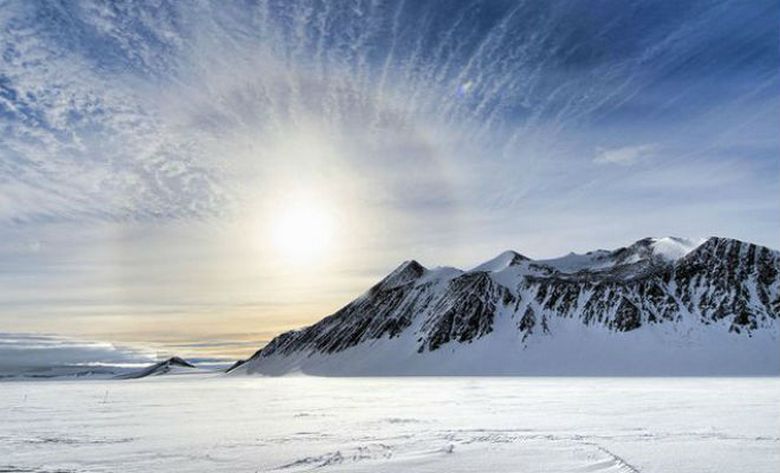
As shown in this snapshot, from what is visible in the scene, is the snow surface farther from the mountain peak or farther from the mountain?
the mountain peak

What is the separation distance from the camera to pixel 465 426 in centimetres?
2555

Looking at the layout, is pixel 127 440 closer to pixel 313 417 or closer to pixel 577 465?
pixel 313 417

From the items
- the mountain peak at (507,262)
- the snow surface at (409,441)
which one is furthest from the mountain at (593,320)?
the snow surface at (409,441)

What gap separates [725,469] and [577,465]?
3413mm

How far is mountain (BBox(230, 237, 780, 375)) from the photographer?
133500 mm

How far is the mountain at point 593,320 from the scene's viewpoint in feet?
438

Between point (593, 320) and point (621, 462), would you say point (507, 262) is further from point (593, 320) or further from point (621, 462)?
point (621, 462)

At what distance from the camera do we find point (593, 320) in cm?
15112

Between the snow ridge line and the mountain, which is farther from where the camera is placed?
the mountain

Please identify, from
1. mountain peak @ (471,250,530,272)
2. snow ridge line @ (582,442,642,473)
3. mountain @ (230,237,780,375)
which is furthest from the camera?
mountain peak @ (471,250,530,272)

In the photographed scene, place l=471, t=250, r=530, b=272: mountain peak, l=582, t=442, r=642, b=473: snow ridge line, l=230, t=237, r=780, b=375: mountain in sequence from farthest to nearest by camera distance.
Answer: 1. l=471, t=250, r=530, b=272: mountain peak
2. l=230, t=237, r=780, b=375: mountain
3. l=582, t=442, r=642, b=473: snow ridge line

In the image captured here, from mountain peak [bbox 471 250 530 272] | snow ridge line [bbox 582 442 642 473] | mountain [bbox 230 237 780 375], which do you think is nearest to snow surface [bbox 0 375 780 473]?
snow ridge line [bbox 582 442 642 473]

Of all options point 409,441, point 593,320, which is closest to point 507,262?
point 593,320

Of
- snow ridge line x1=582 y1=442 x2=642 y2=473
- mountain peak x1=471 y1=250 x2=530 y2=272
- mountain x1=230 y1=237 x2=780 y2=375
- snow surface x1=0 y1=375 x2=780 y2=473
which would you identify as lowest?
snow ridge line x1=582 y1=442 x2=642 y2=473
